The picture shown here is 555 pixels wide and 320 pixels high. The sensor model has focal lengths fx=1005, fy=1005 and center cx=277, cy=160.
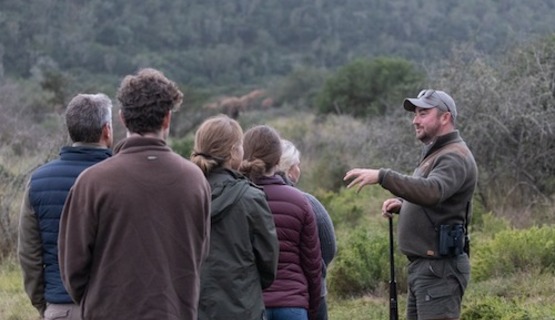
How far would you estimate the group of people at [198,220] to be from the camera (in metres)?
4.07

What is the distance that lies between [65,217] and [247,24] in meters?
48.8

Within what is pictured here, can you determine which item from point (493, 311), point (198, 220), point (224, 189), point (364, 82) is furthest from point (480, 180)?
point (364, 82)

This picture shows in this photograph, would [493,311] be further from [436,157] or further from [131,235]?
[131,235]

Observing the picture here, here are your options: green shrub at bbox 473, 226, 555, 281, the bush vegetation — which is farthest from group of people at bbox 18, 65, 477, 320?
green shrub at bbox 473, 226, 555, 281

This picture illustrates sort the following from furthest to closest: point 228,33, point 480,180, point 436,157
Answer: point 228,33 → point 480,180 → point 436,157

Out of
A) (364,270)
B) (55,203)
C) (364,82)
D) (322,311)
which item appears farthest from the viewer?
(364,82)

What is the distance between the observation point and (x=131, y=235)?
13.3ft

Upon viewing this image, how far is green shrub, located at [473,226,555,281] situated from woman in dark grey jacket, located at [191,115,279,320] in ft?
16.0

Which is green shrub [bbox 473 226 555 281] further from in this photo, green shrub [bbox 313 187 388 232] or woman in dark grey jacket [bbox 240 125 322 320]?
woman in dark grey jacket [bbox 240 125 322 320]

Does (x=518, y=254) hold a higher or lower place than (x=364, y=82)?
higher

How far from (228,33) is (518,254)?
1706 inches

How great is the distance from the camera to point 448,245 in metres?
5.79

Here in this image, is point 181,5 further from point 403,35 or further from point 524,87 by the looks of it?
point 524,87

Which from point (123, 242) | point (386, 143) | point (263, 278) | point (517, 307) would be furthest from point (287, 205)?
point (386, 143)
